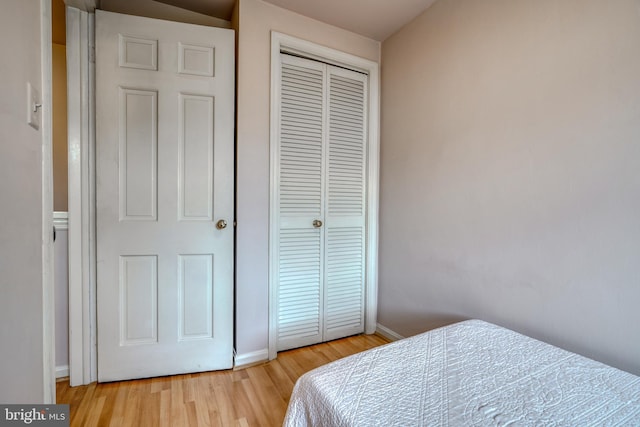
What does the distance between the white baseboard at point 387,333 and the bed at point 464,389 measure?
1.13 m

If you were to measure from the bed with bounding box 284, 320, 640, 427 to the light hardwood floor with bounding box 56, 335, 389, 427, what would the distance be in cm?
72

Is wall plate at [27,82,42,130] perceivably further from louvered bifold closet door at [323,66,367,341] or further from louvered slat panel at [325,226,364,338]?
louvered slat panel at [325,226,364,338]

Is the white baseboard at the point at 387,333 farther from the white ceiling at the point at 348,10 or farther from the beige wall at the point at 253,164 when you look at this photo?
the white ceiling at the point at 348,10

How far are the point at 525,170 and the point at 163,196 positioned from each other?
1.99 metres

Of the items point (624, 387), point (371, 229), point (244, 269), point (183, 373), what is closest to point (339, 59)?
point (371, 229)

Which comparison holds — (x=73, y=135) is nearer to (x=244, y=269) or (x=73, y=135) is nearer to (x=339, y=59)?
(x=244, y=269)

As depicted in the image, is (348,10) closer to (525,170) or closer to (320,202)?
(320,202)

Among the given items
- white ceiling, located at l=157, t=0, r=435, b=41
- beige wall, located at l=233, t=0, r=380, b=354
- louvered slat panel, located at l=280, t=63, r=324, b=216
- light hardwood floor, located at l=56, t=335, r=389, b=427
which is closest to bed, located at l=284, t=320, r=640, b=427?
light hardwood floor, located at l=56, t=335, r=389, b=427

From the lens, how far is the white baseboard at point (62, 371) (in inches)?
65.2

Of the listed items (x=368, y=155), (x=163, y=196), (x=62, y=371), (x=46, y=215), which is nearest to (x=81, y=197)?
(x=163, y=196)

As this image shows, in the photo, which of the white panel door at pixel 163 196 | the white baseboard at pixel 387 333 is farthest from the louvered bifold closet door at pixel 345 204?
the white panel door at pixel 163 196

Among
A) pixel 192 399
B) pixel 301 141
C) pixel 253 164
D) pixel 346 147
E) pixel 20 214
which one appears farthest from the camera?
pixel 346 147

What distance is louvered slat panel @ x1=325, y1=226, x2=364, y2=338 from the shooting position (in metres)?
2.26

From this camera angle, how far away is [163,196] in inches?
67.6
